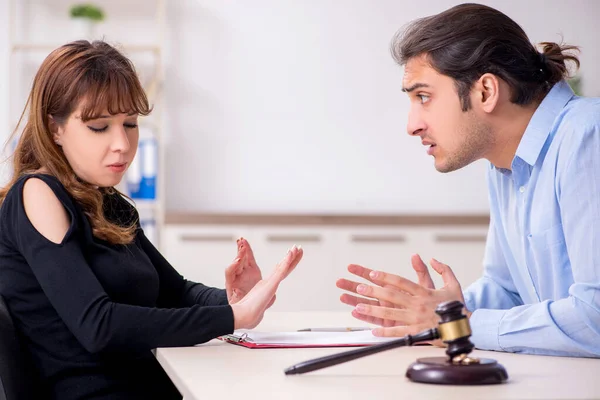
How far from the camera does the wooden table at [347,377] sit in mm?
925

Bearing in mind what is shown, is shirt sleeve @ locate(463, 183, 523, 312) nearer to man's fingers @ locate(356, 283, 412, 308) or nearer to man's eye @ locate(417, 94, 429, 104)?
man's eye @ locate(417, 94, 429, 104)

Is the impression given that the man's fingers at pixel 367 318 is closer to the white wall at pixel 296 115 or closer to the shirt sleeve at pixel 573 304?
the shirt sleeve at pixel 573 304

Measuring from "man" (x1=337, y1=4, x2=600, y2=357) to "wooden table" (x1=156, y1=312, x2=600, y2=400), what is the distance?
69 millimetres

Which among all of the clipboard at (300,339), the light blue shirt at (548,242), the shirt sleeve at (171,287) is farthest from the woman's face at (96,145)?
the light blue shirt at (548,242)

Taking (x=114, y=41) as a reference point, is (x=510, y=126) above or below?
below

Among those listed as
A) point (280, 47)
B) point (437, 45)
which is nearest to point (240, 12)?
point (280, 47)

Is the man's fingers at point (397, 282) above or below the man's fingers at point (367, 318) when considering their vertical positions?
above

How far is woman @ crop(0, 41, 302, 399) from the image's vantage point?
1.30 m

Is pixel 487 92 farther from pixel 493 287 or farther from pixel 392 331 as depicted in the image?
pixel 392 331

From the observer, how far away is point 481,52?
177cm

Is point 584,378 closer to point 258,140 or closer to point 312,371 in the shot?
point 312,371

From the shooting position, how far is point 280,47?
173 inches

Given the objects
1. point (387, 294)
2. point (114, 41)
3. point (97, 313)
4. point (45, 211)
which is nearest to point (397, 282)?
point (387, 294)

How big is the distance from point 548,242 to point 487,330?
1.03ft
